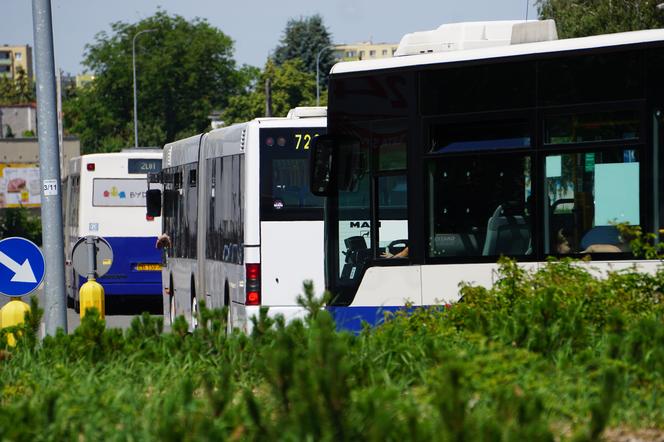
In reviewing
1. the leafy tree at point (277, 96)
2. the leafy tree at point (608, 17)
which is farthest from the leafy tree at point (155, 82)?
the leafy tree at point (608, 17)

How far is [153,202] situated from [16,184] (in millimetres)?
57863

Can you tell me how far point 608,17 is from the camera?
50750mm

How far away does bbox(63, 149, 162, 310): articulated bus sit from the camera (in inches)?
997

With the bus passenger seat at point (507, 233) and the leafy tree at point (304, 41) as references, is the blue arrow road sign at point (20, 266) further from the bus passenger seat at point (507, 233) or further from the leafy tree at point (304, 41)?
the leafy tree at point (304, 41)

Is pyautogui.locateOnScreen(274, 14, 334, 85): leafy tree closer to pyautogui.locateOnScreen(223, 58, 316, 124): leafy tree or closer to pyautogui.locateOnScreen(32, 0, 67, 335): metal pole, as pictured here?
pyautogui.locateOnScreen(223, 58, 316, 124): leafy tree

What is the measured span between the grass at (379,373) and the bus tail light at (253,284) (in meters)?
5.02

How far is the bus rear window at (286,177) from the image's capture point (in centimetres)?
1520

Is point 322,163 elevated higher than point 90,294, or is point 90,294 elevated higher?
point 322,163

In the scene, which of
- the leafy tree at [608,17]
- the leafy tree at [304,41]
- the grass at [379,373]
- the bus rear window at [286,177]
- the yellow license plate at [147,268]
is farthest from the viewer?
the leafy tree at [304,41]

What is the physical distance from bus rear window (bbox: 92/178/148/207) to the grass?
16.6 m

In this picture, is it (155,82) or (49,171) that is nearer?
(49,171)

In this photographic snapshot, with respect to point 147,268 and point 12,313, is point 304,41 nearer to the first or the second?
point 147,268

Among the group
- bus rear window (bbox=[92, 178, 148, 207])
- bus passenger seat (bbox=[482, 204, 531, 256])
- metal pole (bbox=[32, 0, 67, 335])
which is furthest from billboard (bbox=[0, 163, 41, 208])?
bus passenger seat (bbox=[482, 204, 531, 256])

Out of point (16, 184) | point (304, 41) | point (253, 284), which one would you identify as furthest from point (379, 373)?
point (304, 41)
